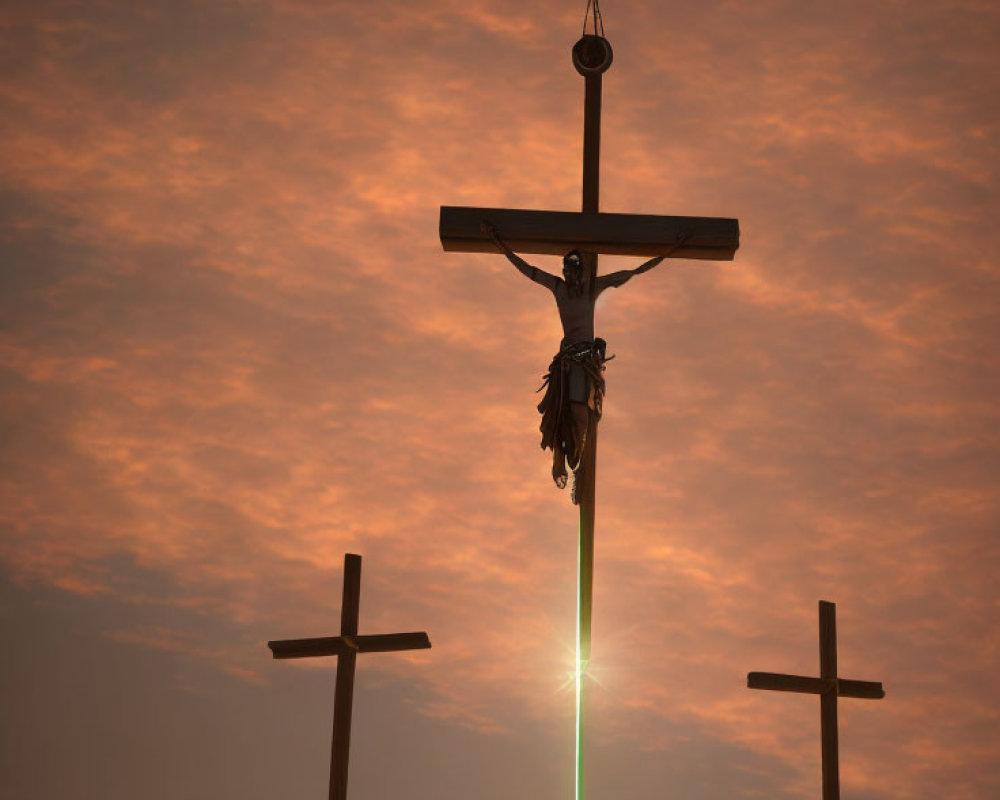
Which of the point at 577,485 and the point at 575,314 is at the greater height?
the point at 575,314

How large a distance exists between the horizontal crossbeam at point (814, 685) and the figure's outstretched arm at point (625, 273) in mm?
5449

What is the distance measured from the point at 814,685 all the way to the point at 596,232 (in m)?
6.17

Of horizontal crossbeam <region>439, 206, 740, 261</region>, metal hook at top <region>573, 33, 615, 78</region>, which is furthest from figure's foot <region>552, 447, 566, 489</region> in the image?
metal hook at top <region>573, 33, 615, 78</region>

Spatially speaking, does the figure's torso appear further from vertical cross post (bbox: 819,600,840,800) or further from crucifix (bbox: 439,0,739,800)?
vertical cross post (bbox: 819,600,840,800)

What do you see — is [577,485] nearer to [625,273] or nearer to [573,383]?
[573,383]

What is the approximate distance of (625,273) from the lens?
14625 millimetres

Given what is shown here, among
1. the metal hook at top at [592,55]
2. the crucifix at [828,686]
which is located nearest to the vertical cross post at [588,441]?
the metal hook at top at [592,55]

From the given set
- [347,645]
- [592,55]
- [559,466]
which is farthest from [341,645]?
[592,55]

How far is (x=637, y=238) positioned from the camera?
48.3 feet

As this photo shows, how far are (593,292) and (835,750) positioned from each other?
20.9 ft

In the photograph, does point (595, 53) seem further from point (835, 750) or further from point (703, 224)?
point (835, 750)

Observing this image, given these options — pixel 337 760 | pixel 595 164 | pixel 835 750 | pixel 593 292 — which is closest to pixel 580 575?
pixel 593 292

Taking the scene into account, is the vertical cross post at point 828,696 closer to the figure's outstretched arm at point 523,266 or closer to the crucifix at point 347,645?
the crucifix at point 347,645

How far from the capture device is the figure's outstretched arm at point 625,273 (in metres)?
14.6
